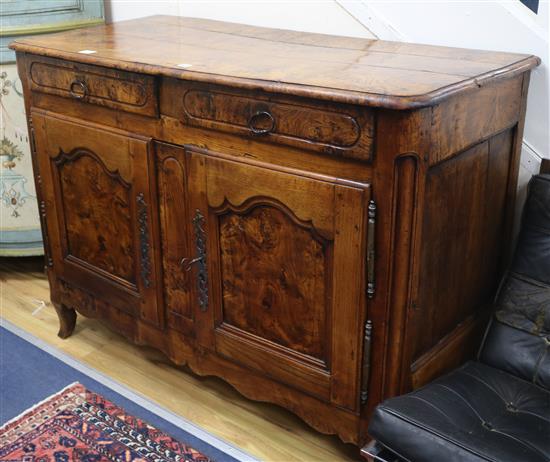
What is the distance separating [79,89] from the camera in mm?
1936

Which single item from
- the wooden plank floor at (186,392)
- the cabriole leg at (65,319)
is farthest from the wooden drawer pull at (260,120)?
the cabriole leg at (65,319)

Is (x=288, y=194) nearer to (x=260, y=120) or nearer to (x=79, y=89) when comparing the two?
(x=260, y=120)

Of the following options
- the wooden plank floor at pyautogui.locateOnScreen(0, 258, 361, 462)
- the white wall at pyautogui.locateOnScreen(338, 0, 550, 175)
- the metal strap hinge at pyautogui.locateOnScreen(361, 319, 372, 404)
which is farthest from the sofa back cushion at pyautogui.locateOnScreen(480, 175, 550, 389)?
the wooden plank floor at pyautogui.locateOnScreen(0, 258, 361, 462)

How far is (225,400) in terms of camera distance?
6.87 feet

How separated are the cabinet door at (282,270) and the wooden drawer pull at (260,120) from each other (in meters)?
0.08

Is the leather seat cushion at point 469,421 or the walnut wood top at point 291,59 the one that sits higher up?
the walnut wood top at point 291,59

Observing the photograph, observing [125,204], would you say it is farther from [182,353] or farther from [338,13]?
[338,13]

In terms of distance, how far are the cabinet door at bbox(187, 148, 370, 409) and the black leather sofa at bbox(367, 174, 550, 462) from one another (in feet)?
0.59

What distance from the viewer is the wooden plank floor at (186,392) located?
6.27ft

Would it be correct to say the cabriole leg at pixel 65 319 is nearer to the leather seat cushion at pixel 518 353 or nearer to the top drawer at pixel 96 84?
the top drawer at pixel 96 84

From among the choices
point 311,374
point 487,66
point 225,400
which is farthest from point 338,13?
point 225,400

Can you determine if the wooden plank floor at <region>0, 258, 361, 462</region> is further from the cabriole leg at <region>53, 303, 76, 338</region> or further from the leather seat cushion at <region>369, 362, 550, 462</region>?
the leather seat cushion at <region>369, 362, 550, 462</region>

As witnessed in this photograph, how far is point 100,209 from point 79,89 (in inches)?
13.0

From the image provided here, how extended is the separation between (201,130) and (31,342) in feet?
3.56
